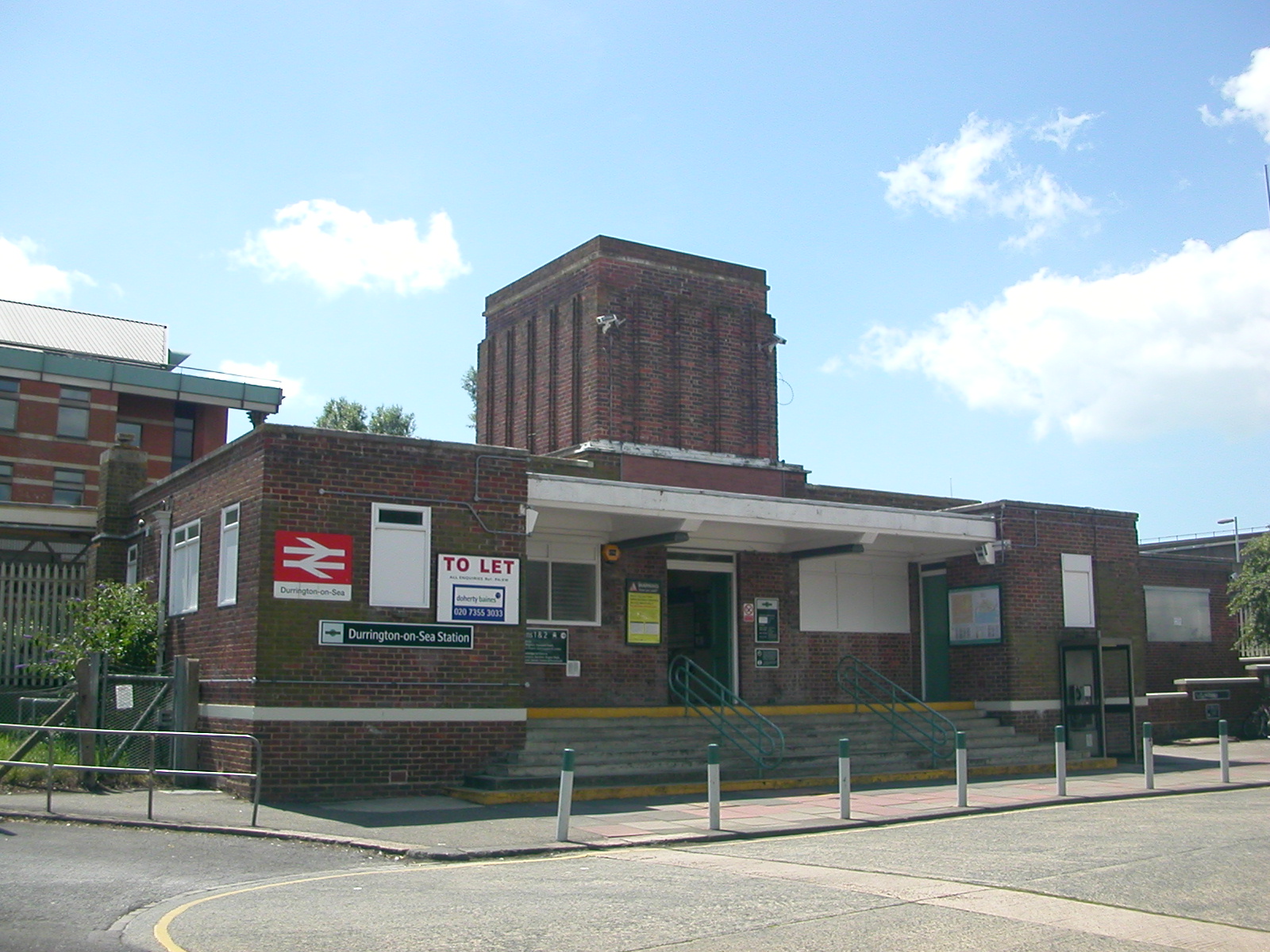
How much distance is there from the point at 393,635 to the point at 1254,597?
21.9 metres

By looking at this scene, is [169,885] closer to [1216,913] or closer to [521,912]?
[521,912]

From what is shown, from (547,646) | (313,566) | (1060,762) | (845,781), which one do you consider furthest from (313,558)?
(1060,762)

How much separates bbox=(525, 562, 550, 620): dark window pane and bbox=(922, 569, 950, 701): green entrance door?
27.6ft

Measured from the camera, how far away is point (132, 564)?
22.5 m

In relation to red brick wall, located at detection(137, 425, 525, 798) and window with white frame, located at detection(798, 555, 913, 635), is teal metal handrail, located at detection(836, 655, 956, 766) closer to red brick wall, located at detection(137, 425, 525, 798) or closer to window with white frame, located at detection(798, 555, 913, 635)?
window with white frame, located at detection(798, 555, 913, 635)

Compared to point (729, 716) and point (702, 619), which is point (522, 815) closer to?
point (729, 716)

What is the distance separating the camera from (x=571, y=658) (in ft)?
66.8

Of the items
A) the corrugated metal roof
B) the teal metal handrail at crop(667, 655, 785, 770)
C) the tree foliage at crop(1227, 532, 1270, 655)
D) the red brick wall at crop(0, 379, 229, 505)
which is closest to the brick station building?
the teal metal handrail at crop(667, 655, 785, 770)

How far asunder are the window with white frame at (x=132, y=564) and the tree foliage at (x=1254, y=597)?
2447 cm

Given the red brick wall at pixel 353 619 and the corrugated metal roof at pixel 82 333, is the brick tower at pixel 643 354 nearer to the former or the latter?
the red brick wall at pixel 353 619

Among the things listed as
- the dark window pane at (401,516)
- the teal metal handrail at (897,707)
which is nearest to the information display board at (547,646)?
the dark window pane at (401,516)

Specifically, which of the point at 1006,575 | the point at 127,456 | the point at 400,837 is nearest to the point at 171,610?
the point at 127,456

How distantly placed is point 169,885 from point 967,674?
16.9 metres

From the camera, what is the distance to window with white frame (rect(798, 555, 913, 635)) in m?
23.4
